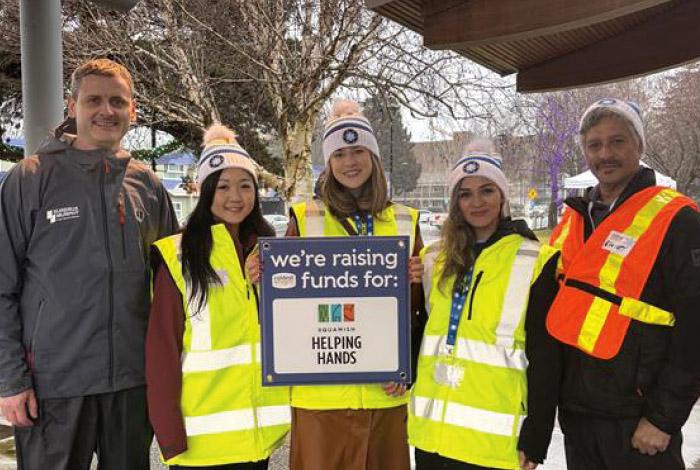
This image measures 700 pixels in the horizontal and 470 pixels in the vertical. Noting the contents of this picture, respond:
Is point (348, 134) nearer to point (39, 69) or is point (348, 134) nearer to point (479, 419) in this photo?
point (479, 419)

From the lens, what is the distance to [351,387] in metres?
2.87

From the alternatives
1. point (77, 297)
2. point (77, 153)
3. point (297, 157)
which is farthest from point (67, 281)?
point (297, 157)

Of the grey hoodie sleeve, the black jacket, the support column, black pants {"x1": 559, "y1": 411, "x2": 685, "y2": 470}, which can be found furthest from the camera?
the support column

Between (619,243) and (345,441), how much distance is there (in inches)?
58.5

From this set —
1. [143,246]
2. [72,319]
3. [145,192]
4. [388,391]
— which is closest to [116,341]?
[72,319]

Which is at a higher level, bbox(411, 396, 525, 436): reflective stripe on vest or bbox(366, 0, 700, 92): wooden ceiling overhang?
bbox(366, 0, 700, 92): wooden ceiling overhang

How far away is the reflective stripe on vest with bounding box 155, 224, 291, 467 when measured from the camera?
2861 mm

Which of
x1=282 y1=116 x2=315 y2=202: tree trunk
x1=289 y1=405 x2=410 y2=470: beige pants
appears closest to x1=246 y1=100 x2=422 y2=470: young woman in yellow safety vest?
x1=289 y1=405 x2=410 y2=470: beige pants

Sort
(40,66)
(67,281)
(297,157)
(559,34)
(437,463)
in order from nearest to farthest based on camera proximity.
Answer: (437,463) < (67,281) < (559,34) < (40,66) < (297,157)

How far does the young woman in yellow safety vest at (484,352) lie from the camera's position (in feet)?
8.96

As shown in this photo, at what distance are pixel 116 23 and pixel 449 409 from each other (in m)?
9.41

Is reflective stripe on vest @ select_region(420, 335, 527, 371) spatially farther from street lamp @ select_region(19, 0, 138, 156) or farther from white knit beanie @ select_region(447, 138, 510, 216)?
street lamp @ select_region(19, 0, 138, 156)

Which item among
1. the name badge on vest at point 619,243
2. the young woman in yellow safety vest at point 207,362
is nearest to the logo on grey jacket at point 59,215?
the young woman in yellow safety vest at point 207,362

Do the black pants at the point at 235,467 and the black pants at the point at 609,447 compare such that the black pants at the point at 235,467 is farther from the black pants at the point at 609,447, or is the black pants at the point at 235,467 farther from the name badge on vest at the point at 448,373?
the black pants at the point at 609,447
